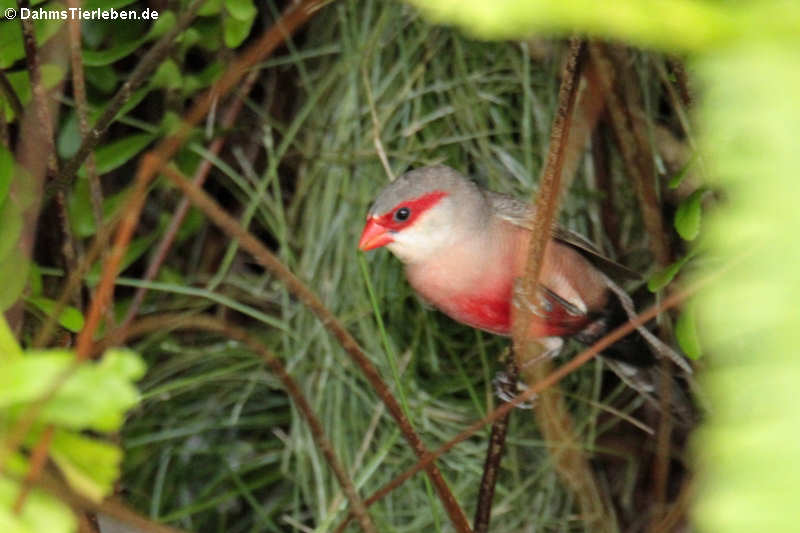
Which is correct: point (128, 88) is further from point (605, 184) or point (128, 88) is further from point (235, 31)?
point (605, 184)

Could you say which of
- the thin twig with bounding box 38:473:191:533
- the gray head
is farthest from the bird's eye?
the thin twig with bounding box 38:473:191:533

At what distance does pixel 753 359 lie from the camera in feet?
2.03

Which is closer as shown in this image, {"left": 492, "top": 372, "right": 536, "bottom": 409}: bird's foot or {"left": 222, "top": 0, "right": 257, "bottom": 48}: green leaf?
{"left": 222, "top": 0, "right": 257, "bottom": 48}: green leaf

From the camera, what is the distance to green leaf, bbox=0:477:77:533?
2.43 ft

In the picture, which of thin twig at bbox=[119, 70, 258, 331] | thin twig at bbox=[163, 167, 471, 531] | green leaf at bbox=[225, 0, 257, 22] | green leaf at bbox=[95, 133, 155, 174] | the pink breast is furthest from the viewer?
thin twig at bbox=[119, 70, 258, 331]

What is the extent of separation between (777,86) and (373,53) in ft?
6.35

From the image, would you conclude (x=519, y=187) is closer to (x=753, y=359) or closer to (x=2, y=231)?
(x=2, y=231)

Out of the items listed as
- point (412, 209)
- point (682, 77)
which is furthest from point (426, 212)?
point (682, 77)

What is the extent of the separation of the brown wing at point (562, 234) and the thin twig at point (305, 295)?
2.48 feet

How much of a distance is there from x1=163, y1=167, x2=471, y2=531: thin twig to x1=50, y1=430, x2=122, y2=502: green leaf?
26 centimetres

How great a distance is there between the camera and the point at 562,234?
217 centimetres

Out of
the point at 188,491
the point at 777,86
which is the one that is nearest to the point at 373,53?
the point at 188,491

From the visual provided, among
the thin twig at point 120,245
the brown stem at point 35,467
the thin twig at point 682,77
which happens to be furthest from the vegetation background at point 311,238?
the brown stem at point 35,467

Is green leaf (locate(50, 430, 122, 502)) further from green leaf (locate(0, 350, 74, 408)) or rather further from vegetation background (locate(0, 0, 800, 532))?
vegetation background (locate(0, 0, 800, 532))
